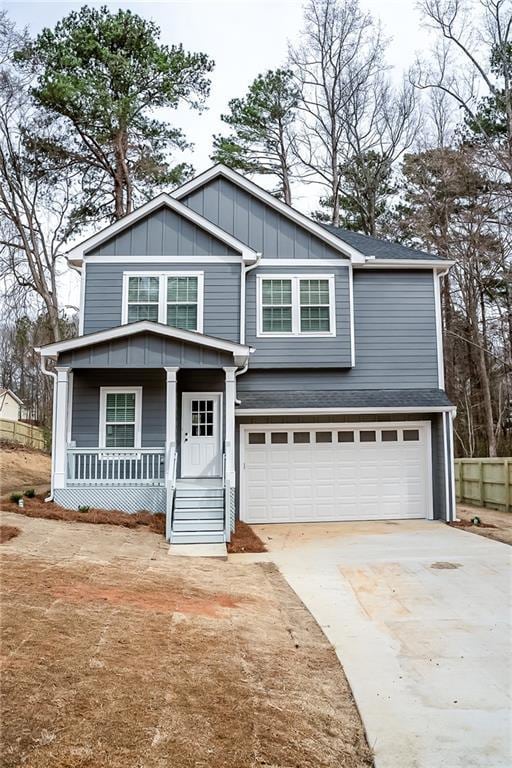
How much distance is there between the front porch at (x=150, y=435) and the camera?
11344mm

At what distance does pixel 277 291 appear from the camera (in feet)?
45.6

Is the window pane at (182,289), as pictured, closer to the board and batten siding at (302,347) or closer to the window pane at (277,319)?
the board and batten siding at (302,347)

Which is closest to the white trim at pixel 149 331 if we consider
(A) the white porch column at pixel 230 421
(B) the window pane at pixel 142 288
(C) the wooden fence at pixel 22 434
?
(A) the white porch column at pixel 230 421

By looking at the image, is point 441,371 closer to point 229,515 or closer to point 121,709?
point 229,515

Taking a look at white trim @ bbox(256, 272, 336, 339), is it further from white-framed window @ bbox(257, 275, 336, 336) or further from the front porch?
the front porch

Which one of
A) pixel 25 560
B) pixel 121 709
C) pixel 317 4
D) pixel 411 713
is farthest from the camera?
pixel 317 4

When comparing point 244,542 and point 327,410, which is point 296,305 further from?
point 244,542

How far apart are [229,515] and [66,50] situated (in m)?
17.6

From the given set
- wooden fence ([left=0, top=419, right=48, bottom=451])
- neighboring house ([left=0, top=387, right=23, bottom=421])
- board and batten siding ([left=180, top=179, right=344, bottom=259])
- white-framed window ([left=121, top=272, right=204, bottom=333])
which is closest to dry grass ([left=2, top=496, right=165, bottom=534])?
white-framed window ([left=121, top=272, right=204, bottom=333])


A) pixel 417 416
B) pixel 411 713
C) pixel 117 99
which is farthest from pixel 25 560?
pixel 117 99

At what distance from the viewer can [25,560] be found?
7.14 meters

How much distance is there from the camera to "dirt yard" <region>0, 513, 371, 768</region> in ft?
10.6

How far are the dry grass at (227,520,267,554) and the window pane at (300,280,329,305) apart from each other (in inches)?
214

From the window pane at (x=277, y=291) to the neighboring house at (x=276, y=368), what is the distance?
1.0 inches
